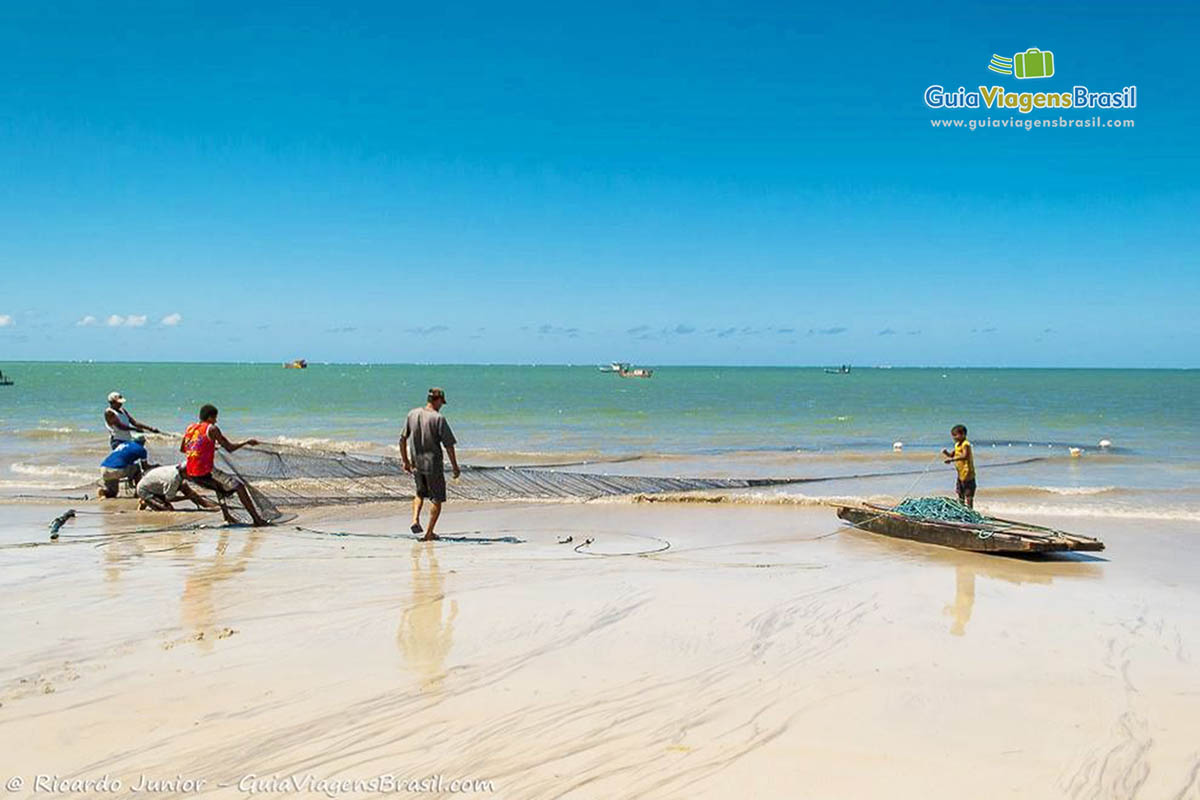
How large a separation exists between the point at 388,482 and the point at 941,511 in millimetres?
8130

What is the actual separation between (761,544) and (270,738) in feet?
23.1

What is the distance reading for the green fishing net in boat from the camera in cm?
1025

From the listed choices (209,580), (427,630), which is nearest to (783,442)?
(209,580)

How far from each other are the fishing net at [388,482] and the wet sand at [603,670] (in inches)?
161

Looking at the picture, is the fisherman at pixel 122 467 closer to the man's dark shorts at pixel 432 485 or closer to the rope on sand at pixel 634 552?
the man's dark shorts at pixel 432 485

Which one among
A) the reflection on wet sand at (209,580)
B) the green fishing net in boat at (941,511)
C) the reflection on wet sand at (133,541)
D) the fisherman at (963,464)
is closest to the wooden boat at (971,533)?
the green fishing net in boat at (941,511)

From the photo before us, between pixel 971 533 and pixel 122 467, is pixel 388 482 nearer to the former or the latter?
pixel 122 467

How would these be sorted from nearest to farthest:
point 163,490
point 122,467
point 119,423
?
point 163,490 < point 119,423 < point 122,467

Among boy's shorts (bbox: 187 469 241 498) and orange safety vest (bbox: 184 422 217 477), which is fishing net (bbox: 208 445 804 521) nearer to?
boy's shorts (bbox: 187 469 241 498)

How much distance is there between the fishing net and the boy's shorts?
2.28m

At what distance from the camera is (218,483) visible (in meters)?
10.4

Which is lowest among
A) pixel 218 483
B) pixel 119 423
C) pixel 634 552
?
pixel 634 552

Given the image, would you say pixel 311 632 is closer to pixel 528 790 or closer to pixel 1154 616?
pixel 528 790

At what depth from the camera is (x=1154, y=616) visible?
23.5 feet
